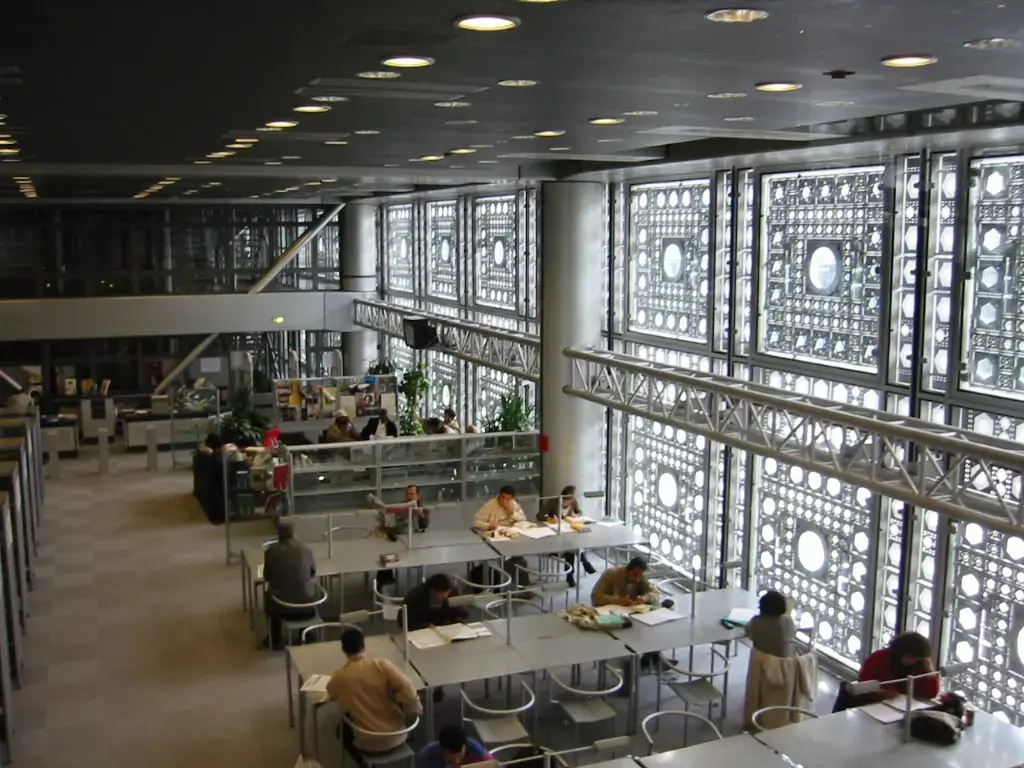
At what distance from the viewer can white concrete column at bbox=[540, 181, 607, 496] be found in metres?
13.0

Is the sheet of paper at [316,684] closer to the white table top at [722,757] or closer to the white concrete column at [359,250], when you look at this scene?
the white table top at [722,757]

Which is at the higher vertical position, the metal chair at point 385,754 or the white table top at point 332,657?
the white table top at point 332,657

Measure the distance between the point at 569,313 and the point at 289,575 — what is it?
16.9 ft

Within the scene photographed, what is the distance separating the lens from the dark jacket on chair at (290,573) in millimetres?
9609

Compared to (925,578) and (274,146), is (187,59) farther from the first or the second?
(925,578)

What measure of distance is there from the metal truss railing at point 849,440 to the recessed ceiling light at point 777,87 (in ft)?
9.32

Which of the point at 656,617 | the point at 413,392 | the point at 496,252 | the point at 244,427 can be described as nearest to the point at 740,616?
the point at 656,617

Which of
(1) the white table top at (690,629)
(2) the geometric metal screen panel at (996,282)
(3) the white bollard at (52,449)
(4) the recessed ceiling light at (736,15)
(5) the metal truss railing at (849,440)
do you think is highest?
(4) the recessed ceiling light at (736,15)

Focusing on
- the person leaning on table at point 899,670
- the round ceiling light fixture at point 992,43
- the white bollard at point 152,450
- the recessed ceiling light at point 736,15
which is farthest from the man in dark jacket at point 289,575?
the white bollard at point 152,450

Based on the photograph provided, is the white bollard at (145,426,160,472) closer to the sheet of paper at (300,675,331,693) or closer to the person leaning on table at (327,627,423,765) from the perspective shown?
the sheet of paper at (300,675,331,693)

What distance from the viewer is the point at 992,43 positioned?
419 centimetres

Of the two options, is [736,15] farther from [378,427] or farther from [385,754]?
[378,427]

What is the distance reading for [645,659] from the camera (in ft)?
32.3

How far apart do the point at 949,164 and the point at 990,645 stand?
3897 millimetres
